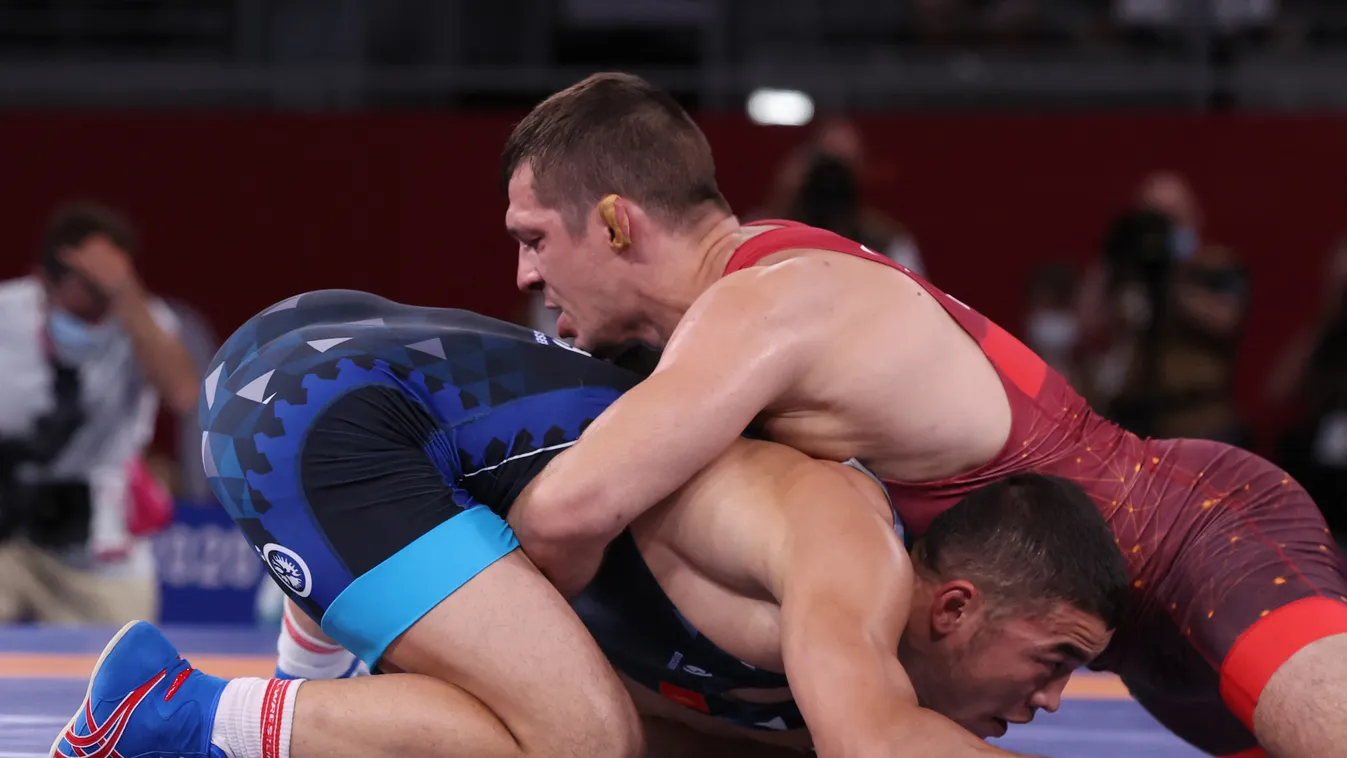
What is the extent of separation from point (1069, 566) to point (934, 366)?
0.39 metres

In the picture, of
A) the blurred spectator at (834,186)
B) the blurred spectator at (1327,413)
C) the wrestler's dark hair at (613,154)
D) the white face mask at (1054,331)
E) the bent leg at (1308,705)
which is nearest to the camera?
the bent leg at (1308,705)

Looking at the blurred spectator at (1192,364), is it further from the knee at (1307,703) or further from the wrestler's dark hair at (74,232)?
the wrestler's dark hair at (74,232)

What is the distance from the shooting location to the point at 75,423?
5.71m

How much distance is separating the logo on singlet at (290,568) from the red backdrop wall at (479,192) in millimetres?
5276

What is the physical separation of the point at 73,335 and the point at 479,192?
8.74 ft

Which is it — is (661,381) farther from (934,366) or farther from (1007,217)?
(1007,217)

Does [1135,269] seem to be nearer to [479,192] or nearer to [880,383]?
[479,192]

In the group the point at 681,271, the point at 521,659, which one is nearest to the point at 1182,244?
the point at 681,271

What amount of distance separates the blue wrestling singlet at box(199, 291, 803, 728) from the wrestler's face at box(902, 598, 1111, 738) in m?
0.25

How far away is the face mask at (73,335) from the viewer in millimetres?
5688

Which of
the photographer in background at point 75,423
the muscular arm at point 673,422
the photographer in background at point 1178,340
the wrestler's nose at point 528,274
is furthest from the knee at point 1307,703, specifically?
the photographer in background at point 75,423

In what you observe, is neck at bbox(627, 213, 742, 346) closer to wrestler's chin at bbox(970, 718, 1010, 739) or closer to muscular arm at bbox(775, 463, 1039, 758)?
muscular arm at bbox(775, 463, 1039, 758)

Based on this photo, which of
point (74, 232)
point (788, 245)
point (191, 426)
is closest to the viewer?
point (788, 245)

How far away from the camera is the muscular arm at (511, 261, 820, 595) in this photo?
2.39 meters
